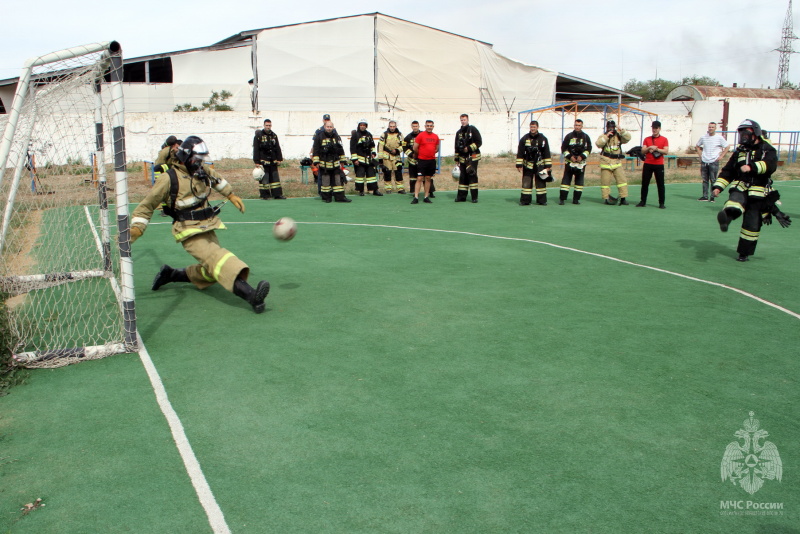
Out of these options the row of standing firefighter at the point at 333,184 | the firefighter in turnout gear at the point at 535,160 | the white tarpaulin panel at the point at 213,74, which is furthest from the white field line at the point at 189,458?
the white tarpaulin panel at the point at 213,74

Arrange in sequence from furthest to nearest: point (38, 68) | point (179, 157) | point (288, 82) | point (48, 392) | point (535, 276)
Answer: point (288, 82) < point (535, 276) < point (179, 157) < point (38, 68) < point (48, 392)

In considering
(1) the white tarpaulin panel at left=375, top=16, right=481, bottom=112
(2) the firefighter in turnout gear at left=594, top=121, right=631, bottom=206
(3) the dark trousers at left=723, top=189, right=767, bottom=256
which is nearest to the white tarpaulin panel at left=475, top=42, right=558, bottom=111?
(1) the white tarpaulin panel at left=375, top=16, right=481, bottom=112

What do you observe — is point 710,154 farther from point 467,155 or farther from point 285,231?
point 285,231

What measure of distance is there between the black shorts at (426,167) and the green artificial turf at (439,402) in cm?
744

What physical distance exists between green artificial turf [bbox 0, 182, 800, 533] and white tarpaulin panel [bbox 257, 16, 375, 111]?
3043 cm

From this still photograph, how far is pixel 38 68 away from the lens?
588cm

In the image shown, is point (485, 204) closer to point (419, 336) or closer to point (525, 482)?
point (419, 336)

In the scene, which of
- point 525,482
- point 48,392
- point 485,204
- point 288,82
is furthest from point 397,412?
point 288,82

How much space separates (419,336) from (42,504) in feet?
11.7

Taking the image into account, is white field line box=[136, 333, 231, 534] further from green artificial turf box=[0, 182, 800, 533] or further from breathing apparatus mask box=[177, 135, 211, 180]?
breathing apparatus mask box=[177, 135, 211, 180]

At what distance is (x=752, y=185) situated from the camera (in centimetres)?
954

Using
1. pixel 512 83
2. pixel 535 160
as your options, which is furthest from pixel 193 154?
pixel 512 83

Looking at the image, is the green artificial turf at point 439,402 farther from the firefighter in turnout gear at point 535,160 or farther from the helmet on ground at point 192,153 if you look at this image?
the firefighter in turnout gear at point 535,160

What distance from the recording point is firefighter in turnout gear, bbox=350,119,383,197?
718 inches
